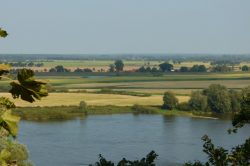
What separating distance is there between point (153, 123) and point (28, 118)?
6.63 m

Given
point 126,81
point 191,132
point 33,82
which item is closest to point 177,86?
point 126,81

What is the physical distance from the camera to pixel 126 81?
48.6 metres

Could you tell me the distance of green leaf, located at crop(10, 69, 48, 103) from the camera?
888 millimetres

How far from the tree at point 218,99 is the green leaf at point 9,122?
2961cm

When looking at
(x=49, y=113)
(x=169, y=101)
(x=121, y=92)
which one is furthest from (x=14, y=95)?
(x=121, y=92)

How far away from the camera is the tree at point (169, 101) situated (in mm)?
31375

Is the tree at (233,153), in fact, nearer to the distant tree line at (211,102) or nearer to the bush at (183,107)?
the distant tree line at (211,102)

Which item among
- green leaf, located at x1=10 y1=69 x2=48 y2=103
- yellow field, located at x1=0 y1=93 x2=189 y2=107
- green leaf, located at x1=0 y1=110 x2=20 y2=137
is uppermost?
green leaf, located at x1=10 y1=69 x2=48 y2=103

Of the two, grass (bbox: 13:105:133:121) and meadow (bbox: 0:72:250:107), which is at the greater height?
meadow (bbox: 0:72:250:107)

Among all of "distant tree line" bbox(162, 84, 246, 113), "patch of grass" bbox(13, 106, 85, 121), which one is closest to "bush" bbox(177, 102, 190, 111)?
"distant tree line" bbox(162, 84, 246, 113)

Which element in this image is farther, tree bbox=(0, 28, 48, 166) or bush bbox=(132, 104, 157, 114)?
bush bbox=(132, 104, 157, 114)

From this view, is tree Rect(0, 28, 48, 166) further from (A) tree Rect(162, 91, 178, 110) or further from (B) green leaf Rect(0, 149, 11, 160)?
(A) tree Rect(162, 91, 178, 110)

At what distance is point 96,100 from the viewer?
1334 inches

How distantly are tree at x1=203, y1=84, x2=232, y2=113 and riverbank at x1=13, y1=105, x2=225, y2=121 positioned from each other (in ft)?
2.06
